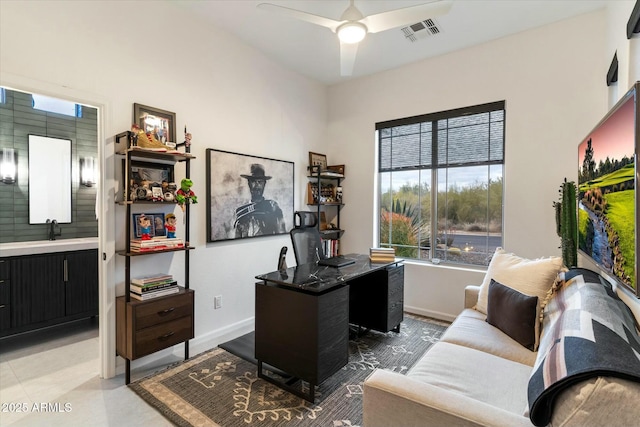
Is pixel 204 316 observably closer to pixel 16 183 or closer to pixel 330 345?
pixel 330 345

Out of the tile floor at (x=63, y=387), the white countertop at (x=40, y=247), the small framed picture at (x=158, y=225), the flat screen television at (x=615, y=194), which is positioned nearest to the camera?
the flat screen television at (x=615, y=194)

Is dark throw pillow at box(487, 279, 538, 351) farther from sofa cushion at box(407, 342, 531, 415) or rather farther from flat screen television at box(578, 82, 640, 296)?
flat screen television at box(578, 82, 640, 296)

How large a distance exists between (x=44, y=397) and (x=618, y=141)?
382cm

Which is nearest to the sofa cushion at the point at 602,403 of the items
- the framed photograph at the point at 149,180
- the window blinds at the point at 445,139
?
the framed photograph at the point at 149,180

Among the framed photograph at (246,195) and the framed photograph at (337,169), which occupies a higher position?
the framed photograph at (337,169)

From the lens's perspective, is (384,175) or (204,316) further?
(384,175)

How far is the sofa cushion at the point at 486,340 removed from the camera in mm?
1823

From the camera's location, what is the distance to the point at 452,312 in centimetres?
358

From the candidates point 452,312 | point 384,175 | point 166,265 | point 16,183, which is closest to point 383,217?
point 384,175

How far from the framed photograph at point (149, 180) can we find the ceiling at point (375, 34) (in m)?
1.52

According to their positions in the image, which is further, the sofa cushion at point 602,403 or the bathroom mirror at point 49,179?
the bathroom mirror at point 49,179

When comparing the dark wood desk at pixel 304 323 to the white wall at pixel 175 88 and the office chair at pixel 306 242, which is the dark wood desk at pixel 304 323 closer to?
the office chair at pixel 306 242

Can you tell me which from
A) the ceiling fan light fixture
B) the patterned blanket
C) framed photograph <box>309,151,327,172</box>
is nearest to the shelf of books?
the ceiling fan light fixture


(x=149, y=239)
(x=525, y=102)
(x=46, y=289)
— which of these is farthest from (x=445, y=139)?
(x=46, y=289)
